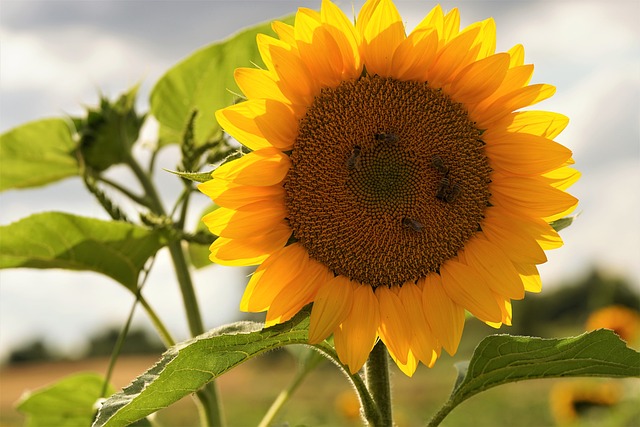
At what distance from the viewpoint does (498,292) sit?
4.46 feet

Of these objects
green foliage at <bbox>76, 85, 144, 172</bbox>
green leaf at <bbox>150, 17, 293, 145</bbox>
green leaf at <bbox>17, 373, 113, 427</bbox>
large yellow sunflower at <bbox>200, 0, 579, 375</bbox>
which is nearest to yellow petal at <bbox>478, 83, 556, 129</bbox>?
large yellow sunflower at <bbox>200, 0, 579, 375</bbox>

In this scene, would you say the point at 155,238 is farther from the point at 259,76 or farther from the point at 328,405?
the point at 328,405

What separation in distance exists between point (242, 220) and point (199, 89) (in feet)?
2.54

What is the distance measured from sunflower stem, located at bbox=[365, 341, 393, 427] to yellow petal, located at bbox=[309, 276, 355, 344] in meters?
0.10

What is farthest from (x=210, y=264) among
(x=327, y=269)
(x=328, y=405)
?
(x=328, y=405)

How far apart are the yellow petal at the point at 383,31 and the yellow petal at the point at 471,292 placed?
0.40 metres

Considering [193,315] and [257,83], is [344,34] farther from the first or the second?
[193,315]

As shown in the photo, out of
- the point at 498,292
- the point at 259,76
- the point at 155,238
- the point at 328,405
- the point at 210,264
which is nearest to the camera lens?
the point at 259,76

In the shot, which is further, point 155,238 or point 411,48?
point 155,238

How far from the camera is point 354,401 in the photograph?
5.36 meters

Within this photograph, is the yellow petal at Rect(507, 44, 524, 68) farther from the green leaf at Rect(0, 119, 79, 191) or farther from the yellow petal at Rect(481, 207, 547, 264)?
the green leaf at Rect(0, 119, 79, 191)

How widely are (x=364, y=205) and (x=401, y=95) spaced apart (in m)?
0.20

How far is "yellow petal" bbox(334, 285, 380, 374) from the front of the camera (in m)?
1.28

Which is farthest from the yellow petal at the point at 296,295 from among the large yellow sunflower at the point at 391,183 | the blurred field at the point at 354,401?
the blurred field at the point at 354,401
